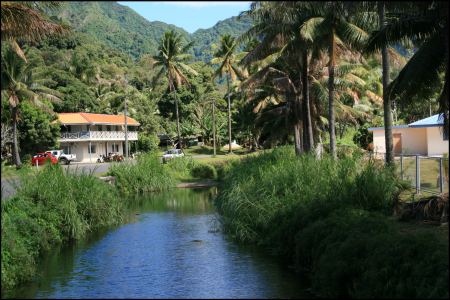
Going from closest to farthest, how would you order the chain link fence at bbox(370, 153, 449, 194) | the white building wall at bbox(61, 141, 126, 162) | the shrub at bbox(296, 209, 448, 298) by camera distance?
the shrub at bbox(296, 209, 448, 298) → the chain link fence at bbox(370, 153, 449, 194) → the white building wall at bbox(61, 141, 126, 162)

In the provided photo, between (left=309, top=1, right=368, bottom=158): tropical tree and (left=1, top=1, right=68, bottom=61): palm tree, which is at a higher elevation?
(left=309, top=1, right=368, bottom=158): tropical tree

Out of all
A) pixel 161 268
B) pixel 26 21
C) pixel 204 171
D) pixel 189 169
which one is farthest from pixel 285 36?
pixel 189 169

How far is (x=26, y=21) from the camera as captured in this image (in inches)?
750

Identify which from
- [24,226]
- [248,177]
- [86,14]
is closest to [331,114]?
[248,177]

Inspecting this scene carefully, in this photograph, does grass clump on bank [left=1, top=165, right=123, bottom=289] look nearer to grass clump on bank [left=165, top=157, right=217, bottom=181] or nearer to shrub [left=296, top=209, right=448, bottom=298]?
shrub [left=296, top=209, right=448, bottom=298]

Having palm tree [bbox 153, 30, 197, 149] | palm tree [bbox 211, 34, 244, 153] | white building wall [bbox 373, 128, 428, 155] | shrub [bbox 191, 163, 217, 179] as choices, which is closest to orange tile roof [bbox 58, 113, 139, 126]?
palm tree [bbox 153, 30, 197, 149]

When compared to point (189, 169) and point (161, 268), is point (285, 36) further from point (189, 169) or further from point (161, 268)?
point (189, 169)

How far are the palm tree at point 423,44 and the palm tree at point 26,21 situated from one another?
10.8 meters

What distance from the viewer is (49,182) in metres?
23.4

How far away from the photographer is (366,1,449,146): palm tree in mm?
17766

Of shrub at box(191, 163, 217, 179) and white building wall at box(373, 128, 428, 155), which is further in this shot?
shrub at box(191, 163, 217, 179)

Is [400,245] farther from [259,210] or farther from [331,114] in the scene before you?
[331,114]

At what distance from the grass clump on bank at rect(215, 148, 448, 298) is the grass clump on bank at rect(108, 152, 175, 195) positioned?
15654 millimetres

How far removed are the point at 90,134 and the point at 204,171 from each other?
21.9 meters
